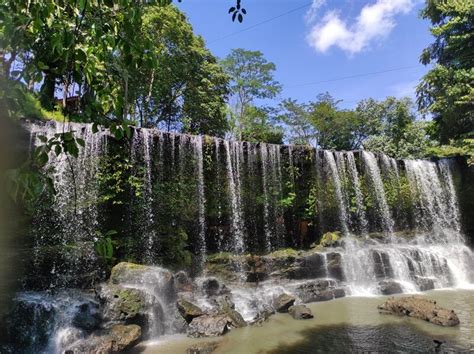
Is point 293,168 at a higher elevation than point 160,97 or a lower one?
lower

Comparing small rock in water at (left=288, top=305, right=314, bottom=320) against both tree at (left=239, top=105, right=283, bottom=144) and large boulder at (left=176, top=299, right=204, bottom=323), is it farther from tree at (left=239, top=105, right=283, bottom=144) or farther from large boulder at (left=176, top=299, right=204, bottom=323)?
tree at (left=239, top=105, right=283, bottom=144)

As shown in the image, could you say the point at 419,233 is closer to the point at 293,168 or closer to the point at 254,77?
the point at 293,168

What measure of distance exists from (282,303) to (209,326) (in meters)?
2.59

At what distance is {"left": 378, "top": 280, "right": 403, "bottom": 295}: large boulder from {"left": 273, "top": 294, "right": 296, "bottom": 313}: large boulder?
381 cm

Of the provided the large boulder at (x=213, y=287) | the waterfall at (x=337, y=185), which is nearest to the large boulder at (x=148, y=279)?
the large boulder at (x=213, y=287)

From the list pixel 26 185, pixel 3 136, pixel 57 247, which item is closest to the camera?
pixel 3 136

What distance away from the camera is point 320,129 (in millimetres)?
34281

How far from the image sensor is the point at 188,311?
8.66 m

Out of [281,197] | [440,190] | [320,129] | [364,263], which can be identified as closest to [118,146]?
[281,197]

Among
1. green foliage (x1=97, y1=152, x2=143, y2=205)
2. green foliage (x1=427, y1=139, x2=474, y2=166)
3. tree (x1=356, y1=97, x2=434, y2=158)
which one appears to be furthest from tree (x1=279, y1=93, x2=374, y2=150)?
green foliage (x1=97, y1=152, x2=143, y2=205)

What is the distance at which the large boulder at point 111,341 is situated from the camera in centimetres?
677

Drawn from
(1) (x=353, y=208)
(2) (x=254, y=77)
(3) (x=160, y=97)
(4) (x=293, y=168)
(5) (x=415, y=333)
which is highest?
(2) (x=254, y=77)

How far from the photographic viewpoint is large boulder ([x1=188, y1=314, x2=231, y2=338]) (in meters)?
7.94

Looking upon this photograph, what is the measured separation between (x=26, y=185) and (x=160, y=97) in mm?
22672
